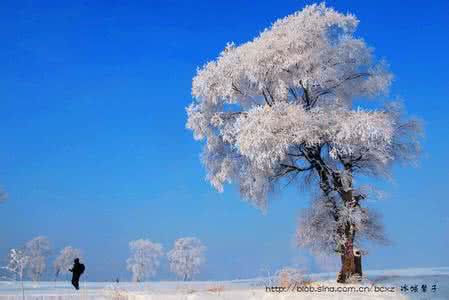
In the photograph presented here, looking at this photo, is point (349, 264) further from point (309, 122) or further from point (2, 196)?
point (2, 196)

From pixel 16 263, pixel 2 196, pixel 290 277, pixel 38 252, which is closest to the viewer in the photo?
pixel 16 263

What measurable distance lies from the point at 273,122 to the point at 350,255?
20.9 ft

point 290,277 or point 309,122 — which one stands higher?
point 309,122

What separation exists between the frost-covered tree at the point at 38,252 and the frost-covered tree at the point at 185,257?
17.9m

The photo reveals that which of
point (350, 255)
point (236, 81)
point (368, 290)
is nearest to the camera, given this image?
point (368, 290)

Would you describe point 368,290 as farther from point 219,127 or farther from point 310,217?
point 219,127

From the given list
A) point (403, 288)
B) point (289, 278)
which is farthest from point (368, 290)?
point (289, 278)

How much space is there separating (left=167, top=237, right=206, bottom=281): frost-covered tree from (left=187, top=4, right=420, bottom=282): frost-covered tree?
56.3 metres

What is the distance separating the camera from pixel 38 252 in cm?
7256

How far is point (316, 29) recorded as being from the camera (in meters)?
24.6

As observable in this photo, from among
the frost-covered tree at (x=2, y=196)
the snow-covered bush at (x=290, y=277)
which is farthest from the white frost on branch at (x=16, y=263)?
the frost-covered tree at (x=2, y=196)

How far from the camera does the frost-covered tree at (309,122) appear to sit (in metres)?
22.5

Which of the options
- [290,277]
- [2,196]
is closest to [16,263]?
[290,277]

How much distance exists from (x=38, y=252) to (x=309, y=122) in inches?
2298
